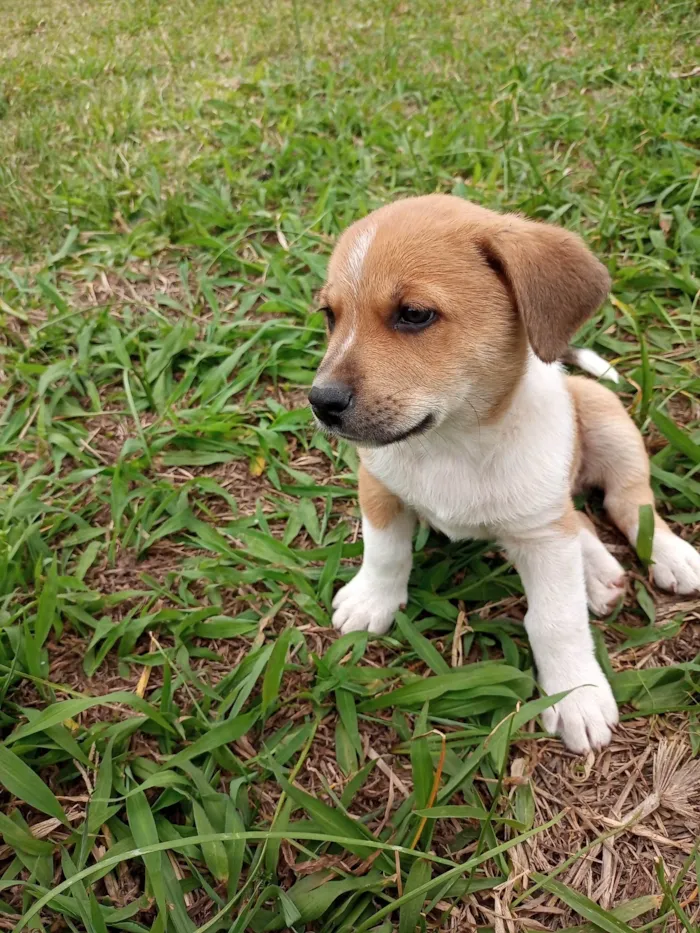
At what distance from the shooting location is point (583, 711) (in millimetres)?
2559

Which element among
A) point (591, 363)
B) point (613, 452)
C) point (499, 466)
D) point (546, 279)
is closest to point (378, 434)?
point (499, 466)

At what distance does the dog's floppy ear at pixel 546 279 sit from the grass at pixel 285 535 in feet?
4.10

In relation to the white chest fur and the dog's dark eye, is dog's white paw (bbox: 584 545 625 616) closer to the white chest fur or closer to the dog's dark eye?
the white chest fur

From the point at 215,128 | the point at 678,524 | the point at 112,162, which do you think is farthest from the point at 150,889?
the point at 215,128

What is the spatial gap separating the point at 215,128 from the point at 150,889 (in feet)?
17.6

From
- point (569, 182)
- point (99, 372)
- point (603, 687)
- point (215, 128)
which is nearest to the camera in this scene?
point (603, 687)

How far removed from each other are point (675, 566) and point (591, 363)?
3.53ft

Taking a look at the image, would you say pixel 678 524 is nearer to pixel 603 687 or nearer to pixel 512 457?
pixel 603 687

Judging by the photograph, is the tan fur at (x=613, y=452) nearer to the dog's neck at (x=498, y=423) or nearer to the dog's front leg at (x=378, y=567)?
the dog's neck at (x=498, y=423)

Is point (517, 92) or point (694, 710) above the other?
point (517, 92)

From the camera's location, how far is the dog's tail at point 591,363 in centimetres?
346

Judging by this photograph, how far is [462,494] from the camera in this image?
2469 millimetres

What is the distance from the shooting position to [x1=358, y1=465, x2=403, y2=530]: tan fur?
106 inches

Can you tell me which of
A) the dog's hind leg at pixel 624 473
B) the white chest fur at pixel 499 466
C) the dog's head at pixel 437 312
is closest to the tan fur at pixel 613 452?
the dog's hind leg at pixel 624 473
